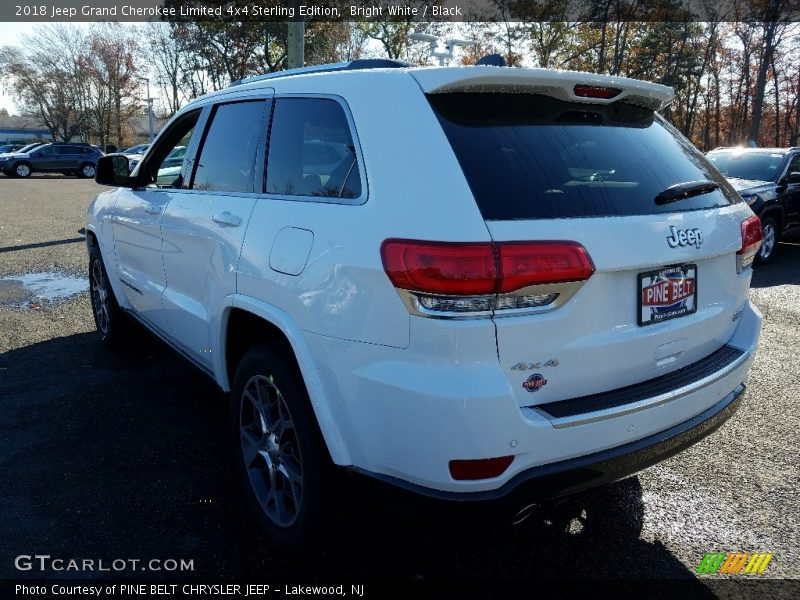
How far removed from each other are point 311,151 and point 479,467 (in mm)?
1438

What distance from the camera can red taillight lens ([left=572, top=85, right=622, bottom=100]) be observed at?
7.70ft

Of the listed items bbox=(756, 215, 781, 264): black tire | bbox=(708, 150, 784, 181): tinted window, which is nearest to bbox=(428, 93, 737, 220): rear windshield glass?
bbox=(756, 215, 781, 264): black tire

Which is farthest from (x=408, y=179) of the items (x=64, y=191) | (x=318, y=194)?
(x=64, y=191)

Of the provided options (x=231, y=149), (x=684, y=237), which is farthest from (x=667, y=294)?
(x=231, y=149)

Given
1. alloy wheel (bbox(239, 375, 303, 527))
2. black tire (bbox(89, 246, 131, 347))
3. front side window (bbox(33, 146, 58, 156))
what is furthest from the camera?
front side window (bbox(33, 146, 58, 156))

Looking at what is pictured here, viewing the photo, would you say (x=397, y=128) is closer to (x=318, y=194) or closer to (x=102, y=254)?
(x=318, y=194)

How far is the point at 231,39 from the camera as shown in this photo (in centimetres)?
3631

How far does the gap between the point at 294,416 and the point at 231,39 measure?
38443 mm

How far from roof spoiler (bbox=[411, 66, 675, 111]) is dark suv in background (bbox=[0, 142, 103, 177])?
3358 cm

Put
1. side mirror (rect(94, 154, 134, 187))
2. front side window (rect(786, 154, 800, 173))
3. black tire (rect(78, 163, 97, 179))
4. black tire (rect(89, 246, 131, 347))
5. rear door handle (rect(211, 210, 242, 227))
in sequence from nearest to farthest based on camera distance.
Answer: rear door handle (rect(211, 210, 242, 227)) < side mirror (rect(94, 154, 134, 187)) < black tire (rect(89, 246, 131, 347)) < front side window (rect(786, 154, 800, 173)) < black tire (rect(78, 163, 97, 179))

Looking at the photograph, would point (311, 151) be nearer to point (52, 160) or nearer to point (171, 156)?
point (171, 156)

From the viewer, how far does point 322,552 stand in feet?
7.94

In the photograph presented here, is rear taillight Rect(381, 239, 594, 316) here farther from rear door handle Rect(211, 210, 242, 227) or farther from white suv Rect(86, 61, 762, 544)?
rear door handle Rect(211, 210, 242, 227)

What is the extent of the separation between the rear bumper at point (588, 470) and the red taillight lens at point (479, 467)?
0.06 metres
